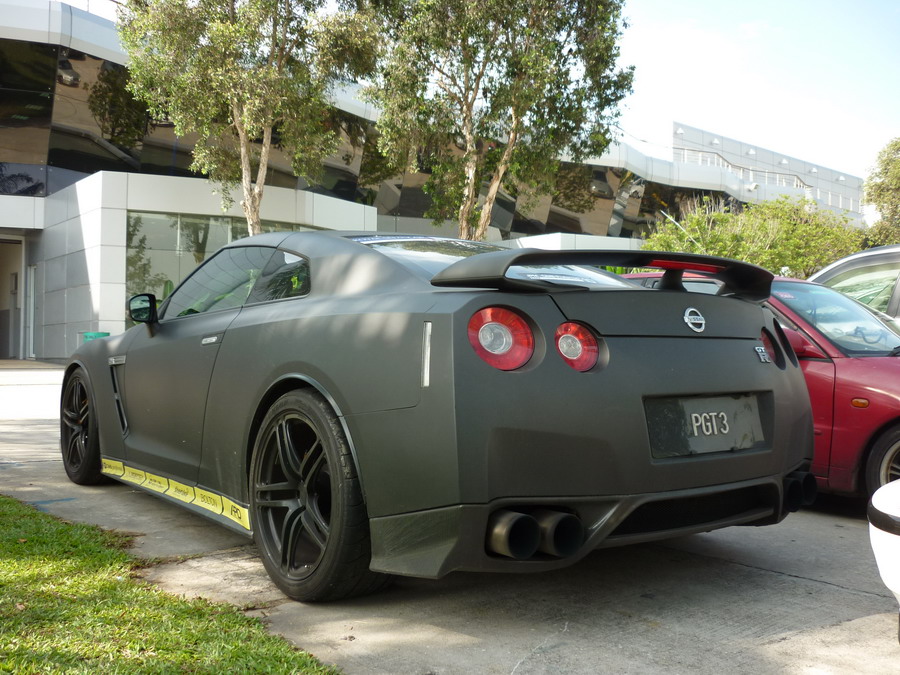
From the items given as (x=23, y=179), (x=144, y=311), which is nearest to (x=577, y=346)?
(x=144, y=311)

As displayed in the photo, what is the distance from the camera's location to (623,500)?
2496 mm

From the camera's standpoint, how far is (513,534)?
2.38 m

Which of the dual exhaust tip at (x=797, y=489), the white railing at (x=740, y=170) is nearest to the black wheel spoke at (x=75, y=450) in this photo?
the dual exhaust tip at (x=797, y=489)

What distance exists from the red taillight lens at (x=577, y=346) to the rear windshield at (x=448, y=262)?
206mm

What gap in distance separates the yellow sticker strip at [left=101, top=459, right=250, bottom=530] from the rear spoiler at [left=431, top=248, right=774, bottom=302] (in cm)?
132

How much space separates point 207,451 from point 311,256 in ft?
3.13

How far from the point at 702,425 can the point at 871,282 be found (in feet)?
15.9

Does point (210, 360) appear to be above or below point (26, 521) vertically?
above

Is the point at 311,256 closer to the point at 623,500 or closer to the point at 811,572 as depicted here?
the point at 623,500

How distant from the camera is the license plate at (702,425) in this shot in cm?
262

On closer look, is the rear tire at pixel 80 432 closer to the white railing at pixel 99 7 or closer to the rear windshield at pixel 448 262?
the rear windshield at pixel 448 262

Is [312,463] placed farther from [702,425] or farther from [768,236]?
[768,236]

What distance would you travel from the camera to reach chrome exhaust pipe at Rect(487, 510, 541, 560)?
236 cm

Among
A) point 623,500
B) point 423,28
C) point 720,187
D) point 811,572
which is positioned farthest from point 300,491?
point 720,187
